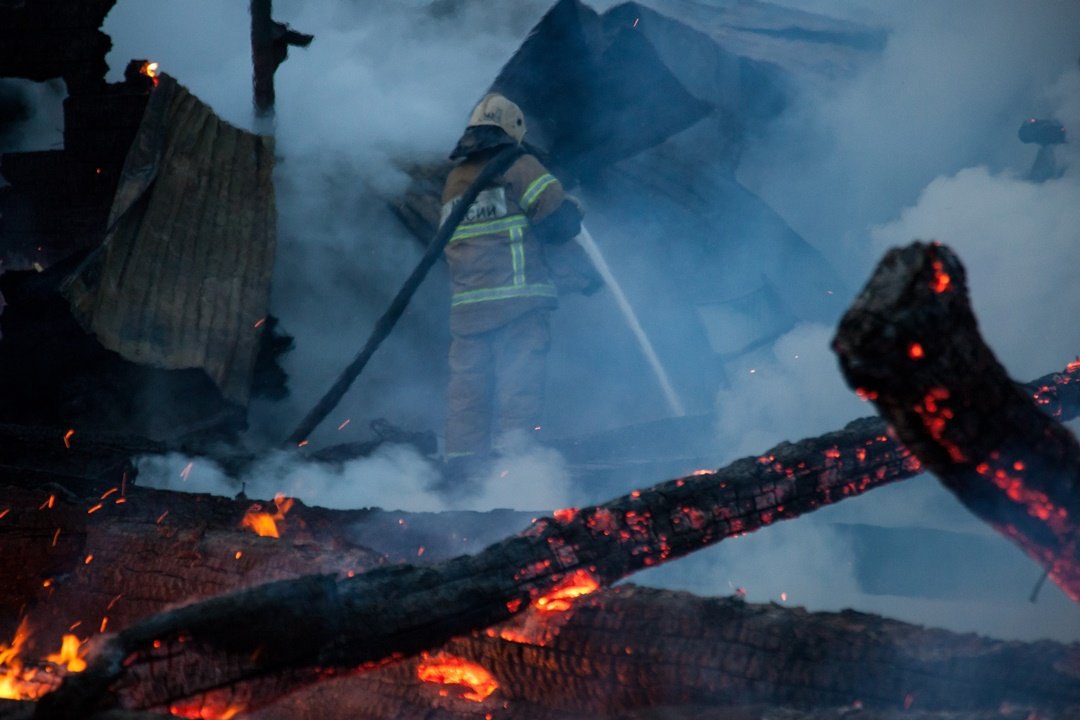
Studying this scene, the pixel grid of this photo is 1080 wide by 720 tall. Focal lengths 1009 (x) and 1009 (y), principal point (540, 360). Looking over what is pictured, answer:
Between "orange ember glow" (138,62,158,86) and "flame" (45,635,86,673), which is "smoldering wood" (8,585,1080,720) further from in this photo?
"orange ember glow" (138,62,158,86)

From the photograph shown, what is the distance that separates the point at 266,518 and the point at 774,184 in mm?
5531

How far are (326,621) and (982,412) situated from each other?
4.82 feet

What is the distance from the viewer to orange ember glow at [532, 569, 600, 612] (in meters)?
2.74

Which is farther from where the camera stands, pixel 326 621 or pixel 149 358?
pixel 149 358

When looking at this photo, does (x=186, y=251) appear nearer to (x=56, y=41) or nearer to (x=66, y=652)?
(x=56, y=41)

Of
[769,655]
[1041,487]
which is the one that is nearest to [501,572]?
[769,655]

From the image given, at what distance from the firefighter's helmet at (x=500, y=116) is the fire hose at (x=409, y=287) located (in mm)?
175

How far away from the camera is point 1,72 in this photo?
6.63 metres

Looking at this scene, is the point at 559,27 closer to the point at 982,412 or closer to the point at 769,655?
the point at 769,655

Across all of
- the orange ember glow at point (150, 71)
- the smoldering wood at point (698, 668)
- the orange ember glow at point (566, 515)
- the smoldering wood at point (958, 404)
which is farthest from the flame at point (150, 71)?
the smoldering wood at point (958, 404)

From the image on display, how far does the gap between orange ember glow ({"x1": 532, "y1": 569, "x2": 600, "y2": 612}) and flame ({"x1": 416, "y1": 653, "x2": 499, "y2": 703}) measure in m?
0.30

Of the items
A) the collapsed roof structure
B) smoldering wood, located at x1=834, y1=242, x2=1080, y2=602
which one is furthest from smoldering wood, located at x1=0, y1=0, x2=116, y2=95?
smoldering wood, located at x1=834, y1=242, x2=1080, y2=602

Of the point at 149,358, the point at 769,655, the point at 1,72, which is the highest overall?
the point at 1,72

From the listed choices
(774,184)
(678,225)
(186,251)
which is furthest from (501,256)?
(774,184)
